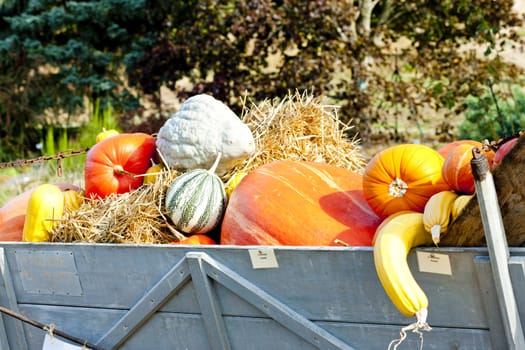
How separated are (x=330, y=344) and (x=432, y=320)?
322 mm

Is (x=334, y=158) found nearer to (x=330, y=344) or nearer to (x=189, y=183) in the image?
(x=189, y=183)

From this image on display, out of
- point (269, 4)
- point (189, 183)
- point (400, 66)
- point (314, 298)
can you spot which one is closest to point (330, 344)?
point (314, 298)

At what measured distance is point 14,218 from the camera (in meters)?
3.41

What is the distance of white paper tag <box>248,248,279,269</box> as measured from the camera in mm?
2207

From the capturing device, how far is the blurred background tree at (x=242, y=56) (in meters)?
7.81

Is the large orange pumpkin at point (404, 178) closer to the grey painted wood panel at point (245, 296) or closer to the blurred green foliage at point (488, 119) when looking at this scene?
the grey painted wood panel at point (245, 296)

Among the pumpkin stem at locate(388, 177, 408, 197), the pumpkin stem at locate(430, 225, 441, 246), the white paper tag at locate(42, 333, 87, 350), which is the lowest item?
the white paper tag at locate(42, 333, 87, 350)

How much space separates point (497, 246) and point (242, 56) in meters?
6.82

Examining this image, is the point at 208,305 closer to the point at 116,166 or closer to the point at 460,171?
the point at 460,171

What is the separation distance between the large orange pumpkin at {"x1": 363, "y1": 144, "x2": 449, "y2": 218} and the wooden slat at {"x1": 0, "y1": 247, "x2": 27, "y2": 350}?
58.5 inches

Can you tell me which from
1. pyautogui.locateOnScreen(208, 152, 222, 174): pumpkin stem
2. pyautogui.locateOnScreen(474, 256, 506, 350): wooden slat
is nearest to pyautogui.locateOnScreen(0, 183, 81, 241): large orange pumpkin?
pyautogui.locateOnScreen(208, 152, 222, 174): pumpkin stem

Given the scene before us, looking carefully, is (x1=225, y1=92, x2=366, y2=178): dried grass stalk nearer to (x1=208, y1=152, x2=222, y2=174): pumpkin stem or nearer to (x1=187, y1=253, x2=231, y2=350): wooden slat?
(x1=208, y1=152, x2=222, y2=174): pumpkin stem

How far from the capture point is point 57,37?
10.4 metres

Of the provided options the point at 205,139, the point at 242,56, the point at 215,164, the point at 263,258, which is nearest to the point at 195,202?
the point at 215,164
